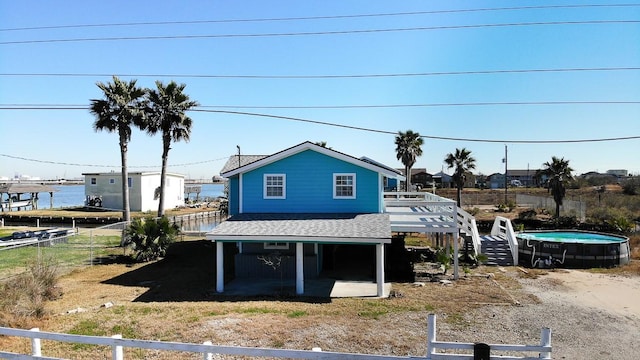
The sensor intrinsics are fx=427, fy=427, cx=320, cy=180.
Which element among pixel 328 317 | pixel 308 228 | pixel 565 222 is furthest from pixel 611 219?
pixel 328 317

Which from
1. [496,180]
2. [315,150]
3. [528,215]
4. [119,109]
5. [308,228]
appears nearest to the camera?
[308,228]

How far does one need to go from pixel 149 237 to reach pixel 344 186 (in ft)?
35.1

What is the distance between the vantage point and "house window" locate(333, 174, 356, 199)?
18578mm

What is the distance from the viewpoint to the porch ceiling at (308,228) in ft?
49.4

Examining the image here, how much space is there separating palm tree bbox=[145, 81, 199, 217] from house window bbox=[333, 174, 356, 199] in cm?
1806

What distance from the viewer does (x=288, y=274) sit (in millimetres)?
17797

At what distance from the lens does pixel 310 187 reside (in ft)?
61.6

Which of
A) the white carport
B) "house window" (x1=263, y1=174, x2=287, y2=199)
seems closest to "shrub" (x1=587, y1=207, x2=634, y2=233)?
the white carport

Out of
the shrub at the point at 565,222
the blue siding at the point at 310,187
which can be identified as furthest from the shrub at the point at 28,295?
the shrub at the point at 565,222

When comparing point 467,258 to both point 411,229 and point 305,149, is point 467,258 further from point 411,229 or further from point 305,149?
point 305,149

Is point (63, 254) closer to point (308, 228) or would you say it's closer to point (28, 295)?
point (28, 295)

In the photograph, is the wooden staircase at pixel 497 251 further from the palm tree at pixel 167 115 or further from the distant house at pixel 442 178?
the distant house at pixel 442 178

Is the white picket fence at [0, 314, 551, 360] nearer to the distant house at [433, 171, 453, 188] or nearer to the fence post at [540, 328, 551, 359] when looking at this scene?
the fence post at [540, 328, 551, 359]

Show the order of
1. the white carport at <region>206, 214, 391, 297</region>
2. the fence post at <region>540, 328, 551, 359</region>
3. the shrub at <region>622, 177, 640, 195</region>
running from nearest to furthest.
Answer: the fence post at <region>540, 328, 551, 359</region> → the white carport at <region>206, 214, 391, 297</region> → the shrub at <region>622, 177, 640, 195</region>
